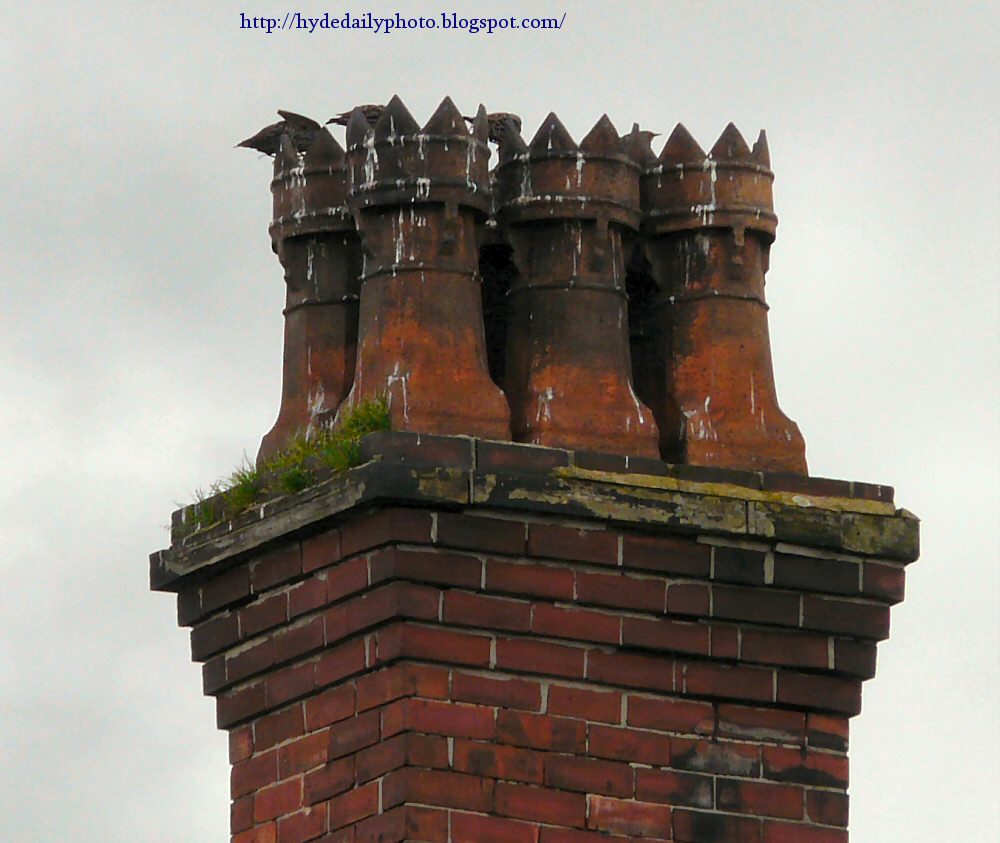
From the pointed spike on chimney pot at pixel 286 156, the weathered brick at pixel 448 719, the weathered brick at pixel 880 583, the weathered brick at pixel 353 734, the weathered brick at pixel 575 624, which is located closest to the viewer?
the weathered brick at pixel 448 719

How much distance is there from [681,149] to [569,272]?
1.88 ft

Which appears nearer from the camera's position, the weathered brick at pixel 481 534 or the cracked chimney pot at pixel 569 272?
the weathered brick at pixel 481 534

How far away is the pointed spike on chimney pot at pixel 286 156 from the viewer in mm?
9688

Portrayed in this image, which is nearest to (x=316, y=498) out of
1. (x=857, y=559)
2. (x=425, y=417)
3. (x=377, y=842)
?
(x=425, y=417)

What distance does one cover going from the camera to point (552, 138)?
9.48 m

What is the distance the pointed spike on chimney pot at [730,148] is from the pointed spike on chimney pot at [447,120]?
829mm

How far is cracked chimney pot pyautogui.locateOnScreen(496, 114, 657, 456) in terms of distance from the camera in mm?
9320

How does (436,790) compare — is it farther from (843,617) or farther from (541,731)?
(843,617)

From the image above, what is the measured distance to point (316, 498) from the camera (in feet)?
29.7

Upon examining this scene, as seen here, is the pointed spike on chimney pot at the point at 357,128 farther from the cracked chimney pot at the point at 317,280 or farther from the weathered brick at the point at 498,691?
the weathered brick at the point at 498,691

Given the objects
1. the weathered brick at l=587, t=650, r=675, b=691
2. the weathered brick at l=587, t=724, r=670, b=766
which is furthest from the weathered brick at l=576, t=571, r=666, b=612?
the weathered brick at l=587, t=724, r=670, b=766

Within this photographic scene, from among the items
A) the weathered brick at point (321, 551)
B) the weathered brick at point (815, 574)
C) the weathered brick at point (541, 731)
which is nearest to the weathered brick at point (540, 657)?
the weathered brick at point (541, 731)

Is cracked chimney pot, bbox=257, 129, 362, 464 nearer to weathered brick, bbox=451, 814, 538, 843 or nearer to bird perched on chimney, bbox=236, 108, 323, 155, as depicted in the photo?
bird perched on chimney, bbox=236, 108, 323, 155

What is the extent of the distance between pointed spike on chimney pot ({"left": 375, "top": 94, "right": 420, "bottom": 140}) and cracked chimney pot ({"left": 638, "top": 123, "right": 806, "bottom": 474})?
0.81 meters
